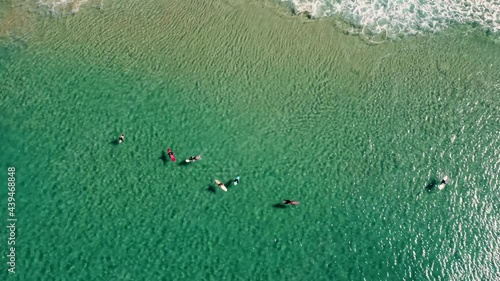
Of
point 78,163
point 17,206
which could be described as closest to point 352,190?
point 78,163

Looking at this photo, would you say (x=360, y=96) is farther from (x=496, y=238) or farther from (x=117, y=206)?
(x=117, y=206)

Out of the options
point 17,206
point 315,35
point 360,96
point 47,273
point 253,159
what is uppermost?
point 315,35

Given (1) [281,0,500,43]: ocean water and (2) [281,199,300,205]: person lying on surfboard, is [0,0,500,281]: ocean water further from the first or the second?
(1) [281,0,500,43]: ocean water

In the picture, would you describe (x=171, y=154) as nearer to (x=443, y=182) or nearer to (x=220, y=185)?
(x=220, y=185)

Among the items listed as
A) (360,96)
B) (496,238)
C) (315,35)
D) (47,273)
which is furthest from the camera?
(315,35)

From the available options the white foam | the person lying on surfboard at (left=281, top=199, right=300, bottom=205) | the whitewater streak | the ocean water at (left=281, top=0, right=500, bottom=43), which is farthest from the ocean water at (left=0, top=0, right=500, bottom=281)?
the whitewater streak

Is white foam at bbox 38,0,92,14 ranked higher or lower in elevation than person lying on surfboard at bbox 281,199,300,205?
higher

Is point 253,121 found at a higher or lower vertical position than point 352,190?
higher
